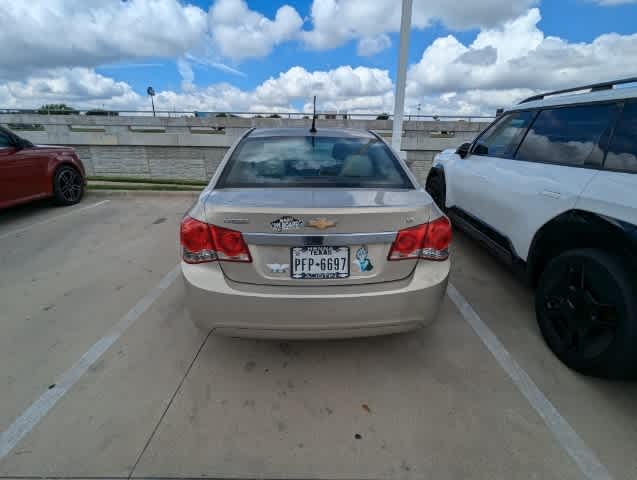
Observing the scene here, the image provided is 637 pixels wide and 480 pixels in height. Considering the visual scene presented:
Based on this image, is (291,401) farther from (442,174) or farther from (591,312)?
(442,174)

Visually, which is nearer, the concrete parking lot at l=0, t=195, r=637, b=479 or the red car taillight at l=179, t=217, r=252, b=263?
the concrete parking lot at l=0, t=195, r=637, b=479

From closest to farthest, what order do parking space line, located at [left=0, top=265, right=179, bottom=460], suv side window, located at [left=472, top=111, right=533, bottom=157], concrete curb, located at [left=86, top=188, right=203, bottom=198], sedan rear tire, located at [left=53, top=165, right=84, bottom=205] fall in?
parking space line, located at [left=0, top=265, right=179, bottom=460] → suv side window, located at [left=472, top=111, right=533, bottom=157] → sedan rear tire, located at [left=53, top=165, right=84, bottom=205] → concrete curb, located at [left=86, top=188, right=203, bottom=198]

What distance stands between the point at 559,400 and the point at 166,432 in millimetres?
2338

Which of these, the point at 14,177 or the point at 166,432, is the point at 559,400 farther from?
the point at 14,177

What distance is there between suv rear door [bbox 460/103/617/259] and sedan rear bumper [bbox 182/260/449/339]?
1.28 metres

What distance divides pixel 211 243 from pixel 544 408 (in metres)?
2.21

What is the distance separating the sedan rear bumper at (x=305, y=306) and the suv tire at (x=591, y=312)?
102 centimetres

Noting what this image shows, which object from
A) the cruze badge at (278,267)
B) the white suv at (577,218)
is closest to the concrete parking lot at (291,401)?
the white suv at (577,218)

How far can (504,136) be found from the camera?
11.6 ft

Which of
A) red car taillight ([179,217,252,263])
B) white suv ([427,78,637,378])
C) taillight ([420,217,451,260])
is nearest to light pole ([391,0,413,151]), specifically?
white suv ([427,78,637,378])

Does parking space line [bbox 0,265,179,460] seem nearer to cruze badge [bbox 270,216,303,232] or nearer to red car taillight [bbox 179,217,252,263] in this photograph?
red car taillight [bbox 179,217,252,263]

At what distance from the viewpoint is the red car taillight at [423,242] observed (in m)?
1.86

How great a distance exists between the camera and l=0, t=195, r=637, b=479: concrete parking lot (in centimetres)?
162

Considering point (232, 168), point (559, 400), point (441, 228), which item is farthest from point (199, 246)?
point (559, 400)
